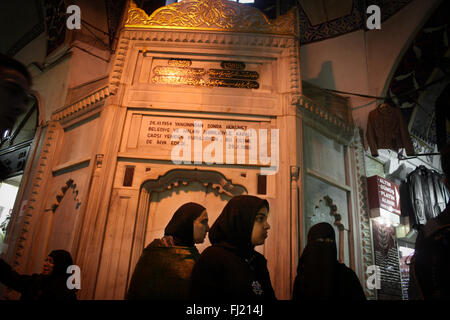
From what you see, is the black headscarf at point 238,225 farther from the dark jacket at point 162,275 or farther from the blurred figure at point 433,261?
the blurred figure at point 433,261

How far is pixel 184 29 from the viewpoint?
211 inches

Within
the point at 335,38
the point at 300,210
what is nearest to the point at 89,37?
the point at 335,38

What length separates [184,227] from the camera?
2.55 meters

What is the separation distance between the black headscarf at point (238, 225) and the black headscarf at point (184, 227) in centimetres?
62

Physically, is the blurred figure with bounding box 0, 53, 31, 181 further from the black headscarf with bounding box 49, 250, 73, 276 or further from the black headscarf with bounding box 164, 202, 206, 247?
the black headscarf with bounding box 49, 250, 73, 276

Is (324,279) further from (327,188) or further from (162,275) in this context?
(327,188)

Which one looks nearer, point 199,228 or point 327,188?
point 199,228

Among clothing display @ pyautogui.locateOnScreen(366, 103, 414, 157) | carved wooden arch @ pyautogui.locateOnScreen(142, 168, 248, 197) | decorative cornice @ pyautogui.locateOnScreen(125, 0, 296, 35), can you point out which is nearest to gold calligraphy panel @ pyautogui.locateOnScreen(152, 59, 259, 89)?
decorative cornice @ pyautogui.locateOnScreen(125, 0, 296, 35)

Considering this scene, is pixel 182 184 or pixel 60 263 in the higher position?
pixel 182 184

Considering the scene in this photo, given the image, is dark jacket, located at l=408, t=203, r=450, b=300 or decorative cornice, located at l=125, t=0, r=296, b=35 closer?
dark jacket, located at l=408, t=203, r=450, b=300

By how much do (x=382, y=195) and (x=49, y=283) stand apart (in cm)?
502

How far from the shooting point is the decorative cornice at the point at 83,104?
5.05 m

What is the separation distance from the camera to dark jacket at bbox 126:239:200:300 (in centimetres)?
212

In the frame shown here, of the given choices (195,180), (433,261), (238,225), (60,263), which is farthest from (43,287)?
(433,261)
